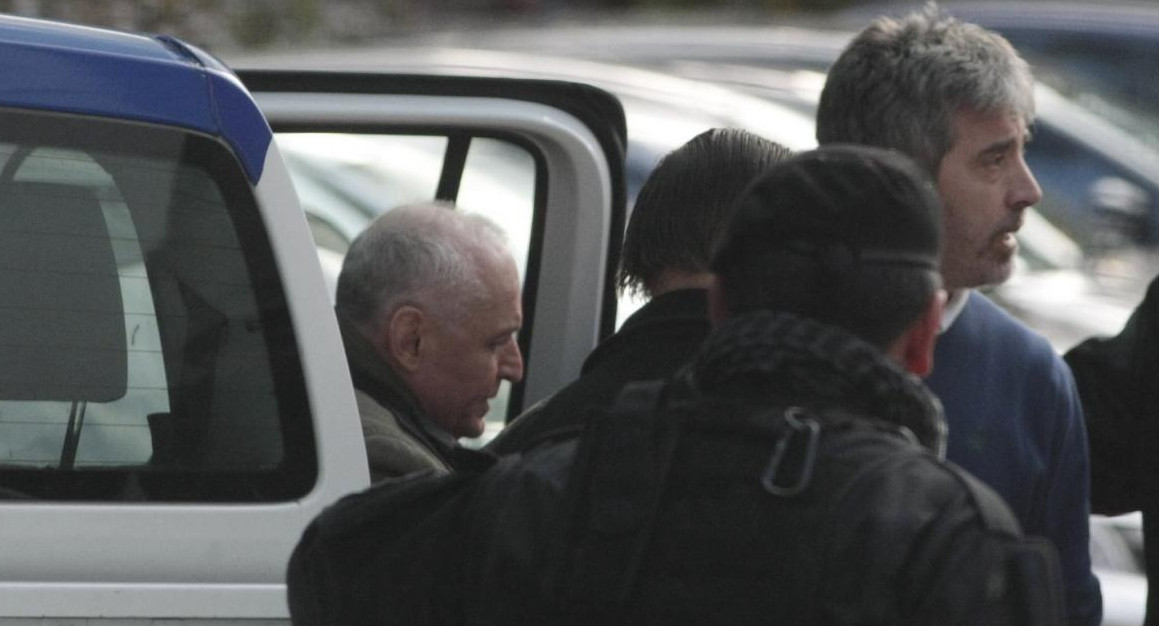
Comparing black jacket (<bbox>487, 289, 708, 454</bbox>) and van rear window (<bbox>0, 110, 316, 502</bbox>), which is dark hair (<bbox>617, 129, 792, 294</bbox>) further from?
van rear window (<bbox>0, 110, 316, 502</bbox>)

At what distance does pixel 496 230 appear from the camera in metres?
3.33

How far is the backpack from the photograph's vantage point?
1.85 metres

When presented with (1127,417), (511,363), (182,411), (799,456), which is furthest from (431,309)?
(799,456)

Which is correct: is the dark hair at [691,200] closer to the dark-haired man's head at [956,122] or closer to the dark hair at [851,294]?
the dark-haired man's head at [956,122]

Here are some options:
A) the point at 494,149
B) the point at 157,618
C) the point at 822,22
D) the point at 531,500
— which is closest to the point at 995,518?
the point at 531,500

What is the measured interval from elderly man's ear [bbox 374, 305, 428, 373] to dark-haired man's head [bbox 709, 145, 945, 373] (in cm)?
130

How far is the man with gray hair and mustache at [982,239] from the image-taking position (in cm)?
275

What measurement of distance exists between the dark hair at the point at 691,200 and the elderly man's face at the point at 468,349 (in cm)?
49

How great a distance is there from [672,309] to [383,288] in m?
0.72

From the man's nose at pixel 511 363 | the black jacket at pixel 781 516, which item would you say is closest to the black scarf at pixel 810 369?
the black jacket at pixel 781 516

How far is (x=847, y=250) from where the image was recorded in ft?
6.27

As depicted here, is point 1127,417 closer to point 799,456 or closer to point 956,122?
point 956,122

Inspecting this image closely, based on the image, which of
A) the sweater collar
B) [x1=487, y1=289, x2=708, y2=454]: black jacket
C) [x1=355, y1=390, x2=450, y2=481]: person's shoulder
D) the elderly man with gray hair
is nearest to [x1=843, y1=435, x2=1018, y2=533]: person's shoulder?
[x1=487, y1=289, x2=708, y2=454]: black jacket

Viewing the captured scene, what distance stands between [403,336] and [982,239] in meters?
0.95
